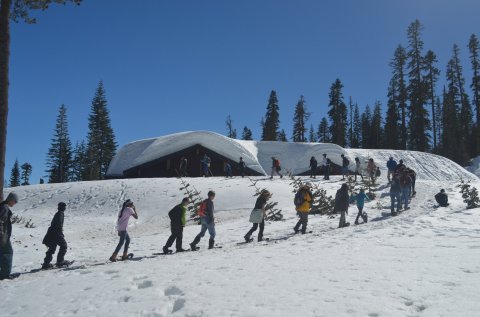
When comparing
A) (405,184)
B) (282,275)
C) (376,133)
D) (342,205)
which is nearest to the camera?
(282,275)

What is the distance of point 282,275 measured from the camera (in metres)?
6.75

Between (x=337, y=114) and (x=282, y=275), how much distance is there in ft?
183

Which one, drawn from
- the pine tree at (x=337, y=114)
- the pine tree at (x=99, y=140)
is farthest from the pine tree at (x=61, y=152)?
the pine tree at (x=337, y=114)

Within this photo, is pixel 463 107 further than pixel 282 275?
Yes

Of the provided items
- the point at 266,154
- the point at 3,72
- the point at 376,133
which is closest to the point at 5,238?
the point at 3,72

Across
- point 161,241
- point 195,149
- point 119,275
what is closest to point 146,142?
point 195,149

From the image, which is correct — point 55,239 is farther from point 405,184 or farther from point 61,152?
point 61,152

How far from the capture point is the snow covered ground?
522 cm

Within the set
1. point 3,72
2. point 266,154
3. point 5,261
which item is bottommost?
point 5,261

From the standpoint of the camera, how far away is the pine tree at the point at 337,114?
59.0 meters

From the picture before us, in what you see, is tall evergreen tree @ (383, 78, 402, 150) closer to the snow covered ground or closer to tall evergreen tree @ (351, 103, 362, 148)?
tall evergreen tree @ (351, 103, 362, 148)

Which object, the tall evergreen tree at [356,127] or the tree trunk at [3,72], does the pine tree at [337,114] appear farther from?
the tree trunk at [3,72]

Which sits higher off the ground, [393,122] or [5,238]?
[393,122]

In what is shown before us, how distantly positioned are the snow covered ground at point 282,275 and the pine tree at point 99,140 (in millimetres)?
38811
